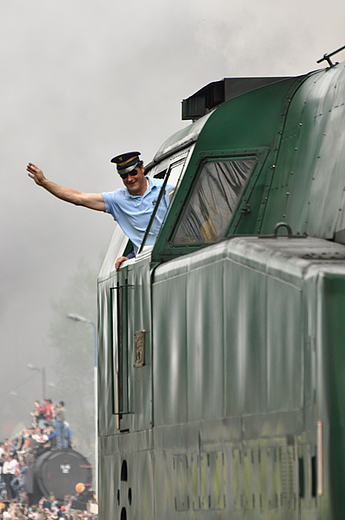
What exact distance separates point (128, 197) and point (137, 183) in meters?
0.13

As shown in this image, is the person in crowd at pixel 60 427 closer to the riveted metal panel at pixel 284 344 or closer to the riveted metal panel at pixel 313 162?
the riveted metal panel at pixel 313 162

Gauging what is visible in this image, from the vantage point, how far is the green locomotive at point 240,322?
3539 mm

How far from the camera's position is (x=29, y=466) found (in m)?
27.3

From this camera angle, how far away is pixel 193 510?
4730mm

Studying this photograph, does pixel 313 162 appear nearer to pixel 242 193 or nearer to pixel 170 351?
pixel 242 193

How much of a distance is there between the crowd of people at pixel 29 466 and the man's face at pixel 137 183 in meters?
19.8

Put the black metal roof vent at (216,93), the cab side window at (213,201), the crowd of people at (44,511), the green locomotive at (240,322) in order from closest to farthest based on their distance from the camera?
the green locomotive at (240,322), the cab side window at (213,201), the black metal roof vent at (216,93), the crowd of people at (44,511)

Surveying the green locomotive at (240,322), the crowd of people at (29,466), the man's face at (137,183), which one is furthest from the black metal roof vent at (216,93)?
the crowd of people at (29,466)

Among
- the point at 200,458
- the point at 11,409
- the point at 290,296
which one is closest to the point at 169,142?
the point at 200,458

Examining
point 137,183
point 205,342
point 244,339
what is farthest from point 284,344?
point 137,183

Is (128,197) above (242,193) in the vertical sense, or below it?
above

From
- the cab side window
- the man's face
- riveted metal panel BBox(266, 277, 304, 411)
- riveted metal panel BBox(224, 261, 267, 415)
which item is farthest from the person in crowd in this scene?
riveted metal panel BBox(266, 277, 304, 411)

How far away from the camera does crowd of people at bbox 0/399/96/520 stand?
26172mm

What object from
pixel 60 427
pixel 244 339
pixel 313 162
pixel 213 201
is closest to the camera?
pixel 244 339
